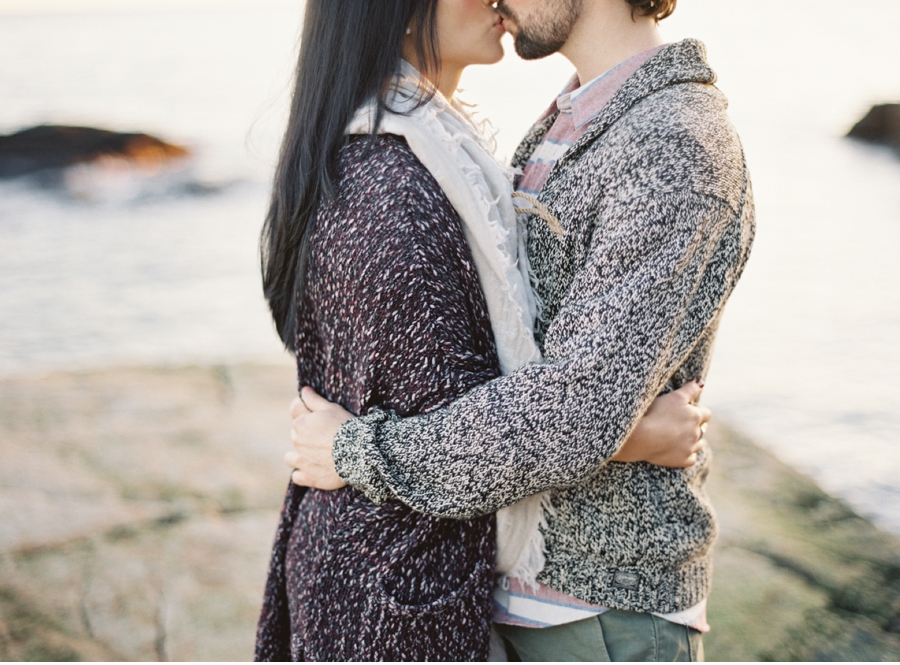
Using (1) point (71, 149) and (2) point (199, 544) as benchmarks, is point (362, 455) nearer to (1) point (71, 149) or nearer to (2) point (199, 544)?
(2) point (199, 544)

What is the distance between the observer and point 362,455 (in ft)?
3.34

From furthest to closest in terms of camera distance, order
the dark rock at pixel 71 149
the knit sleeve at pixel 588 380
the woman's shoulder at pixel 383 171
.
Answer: the dark rock at pixel 71 149 → the woman's shoulder at pixel 383 171 → the knit sleeve at pixel 588 380

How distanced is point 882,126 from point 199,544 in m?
4.24

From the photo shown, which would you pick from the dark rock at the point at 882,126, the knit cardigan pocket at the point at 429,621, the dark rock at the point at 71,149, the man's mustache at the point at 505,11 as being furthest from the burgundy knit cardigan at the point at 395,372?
the dark rock at the point at 71,149

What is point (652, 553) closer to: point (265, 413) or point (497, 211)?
point (497, 211)

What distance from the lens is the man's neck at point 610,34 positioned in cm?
126

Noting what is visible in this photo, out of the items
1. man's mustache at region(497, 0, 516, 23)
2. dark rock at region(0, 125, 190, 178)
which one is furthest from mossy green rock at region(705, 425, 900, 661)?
dark rock at region(0, 125, 190, 178)

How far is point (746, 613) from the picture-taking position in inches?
87.8

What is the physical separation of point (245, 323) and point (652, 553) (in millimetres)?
3973

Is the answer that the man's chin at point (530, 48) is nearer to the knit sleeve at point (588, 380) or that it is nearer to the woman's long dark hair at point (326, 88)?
the woman's long dark hair at point (326, 88)

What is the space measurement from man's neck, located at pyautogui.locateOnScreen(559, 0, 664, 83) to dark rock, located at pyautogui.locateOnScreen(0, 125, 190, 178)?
6.58 metres

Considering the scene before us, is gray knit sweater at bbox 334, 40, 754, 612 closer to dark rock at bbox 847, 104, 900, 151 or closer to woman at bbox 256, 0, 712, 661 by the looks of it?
woman at bbox 256, 0, 712, 661

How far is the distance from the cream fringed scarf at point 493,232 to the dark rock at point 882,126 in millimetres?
3933

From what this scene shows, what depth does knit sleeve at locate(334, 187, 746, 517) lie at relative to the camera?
0.94 m
